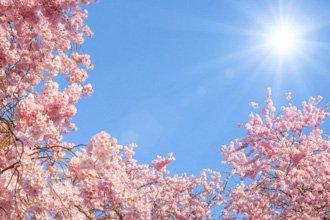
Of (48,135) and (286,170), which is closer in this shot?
(48,135)

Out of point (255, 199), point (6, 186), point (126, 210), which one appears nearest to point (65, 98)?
point (6, 186)

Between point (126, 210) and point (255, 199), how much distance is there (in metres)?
7.44

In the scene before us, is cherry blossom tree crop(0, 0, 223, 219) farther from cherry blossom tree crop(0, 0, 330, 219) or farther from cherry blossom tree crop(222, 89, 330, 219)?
cherry blossom tree crop(222, 89, 330, 219)

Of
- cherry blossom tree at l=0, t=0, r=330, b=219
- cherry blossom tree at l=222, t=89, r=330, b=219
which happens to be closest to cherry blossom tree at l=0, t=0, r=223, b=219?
cherry blossom tree at l=0, t=0, r=330, b=219

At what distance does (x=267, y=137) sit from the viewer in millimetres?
14539

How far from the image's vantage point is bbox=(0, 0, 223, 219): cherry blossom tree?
4492 millimetres

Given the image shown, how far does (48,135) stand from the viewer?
16.3 feet

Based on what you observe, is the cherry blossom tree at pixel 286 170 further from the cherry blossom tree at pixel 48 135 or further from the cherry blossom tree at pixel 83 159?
the cherry blossom tree at pixel 48 135

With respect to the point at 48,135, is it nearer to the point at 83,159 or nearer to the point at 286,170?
the point at 83,159

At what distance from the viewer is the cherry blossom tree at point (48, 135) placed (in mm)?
4492

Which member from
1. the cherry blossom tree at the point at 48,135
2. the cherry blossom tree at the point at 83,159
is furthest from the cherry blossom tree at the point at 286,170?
the cherry blossom tree at the point at 48,135

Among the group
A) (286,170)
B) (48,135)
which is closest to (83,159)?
(48,135)

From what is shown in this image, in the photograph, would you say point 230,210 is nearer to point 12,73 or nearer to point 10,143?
point 12,73

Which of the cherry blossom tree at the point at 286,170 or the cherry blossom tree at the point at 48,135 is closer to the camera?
the cherry blossom tree at the point at 48,135
